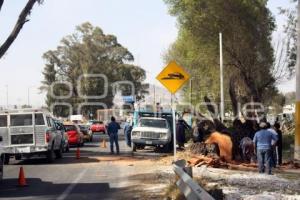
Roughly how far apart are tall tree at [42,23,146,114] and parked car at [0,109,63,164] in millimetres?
63247

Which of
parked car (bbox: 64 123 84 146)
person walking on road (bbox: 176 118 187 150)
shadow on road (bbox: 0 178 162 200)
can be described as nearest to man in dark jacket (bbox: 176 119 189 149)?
person walking on road (bbox: 176 118 187 150)

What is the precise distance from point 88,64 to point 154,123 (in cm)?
5724

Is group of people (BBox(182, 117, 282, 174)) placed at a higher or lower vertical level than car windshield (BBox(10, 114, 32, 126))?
lower

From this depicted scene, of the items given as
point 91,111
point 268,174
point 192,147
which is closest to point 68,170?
point 192,147

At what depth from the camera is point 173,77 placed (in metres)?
18.0

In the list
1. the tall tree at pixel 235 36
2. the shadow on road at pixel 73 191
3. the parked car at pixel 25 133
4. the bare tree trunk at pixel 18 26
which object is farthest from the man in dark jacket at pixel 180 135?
the shadow on road at pixel 73 191

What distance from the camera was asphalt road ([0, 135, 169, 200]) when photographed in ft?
44.8

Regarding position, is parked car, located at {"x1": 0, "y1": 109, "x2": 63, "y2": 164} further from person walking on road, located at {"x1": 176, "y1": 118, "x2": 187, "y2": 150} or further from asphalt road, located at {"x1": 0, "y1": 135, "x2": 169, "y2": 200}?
person walking on road, located at {"x1": 176, "y1": 118, "x2": 187, "y2": 150}

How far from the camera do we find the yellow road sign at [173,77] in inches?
703

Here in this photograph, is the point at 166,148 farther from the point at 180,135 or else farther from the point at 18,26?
the point at 18,26

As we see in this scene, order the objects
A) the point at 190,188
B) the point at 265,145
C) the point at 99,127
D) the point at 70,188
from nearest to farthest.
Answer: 1. the point at 190,188
2. the point at 70,188
3. the point at 265,145
4. the point at 99,127

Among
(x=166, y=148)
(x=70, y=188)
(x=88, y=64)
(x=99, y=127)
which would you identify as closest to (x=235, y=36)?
(x=166, y=148)

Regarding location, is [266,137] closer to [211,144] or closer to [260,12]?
[211,144]

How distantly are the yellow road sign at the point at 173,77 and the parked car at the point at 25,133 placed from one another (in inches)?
268
